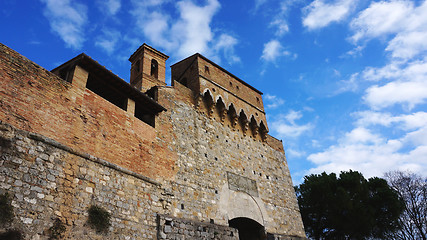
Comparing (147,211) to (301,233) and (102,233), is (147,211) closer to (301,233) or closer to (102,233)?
(102,233)

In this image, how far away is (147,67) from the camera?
43.1 feet

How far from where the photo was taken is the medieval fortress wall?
Answer: 6156mm

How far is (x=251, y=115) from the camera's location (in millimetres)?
14336

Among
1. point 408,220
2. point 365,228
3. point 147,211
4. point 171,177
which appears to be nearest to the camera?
point 147,211

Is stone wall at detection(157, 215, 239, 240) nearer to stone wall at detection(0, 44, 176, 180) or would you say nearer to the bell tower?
stone wall at detection(0, 44, 176, 180)

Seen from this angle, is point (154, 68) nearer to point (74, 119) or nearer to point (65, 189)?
point (74, 119)

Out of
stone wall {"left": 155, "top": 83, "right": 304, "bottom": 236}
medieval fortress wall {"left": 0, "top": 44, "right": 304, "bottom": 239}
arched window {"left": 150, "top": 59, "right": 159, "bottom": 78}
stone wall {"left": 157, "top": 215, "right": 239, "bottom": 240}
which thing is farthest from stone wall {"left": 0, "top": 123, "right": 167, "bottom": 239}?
arched window {"left": 150, "top": 59, "right": 159, "bottom": 78}

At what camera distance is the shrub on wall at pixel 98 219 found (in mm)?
6582

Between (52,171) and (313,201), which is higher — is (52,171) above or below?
below

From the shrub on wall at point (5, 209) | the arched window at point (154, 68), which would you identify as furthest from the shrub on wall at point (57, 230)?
the arched window at point (154, 68)

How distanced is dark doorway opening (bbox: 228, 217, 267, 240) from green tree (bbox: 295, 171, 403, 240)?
9291 mm

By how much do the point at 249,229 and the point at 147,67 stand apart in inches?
333

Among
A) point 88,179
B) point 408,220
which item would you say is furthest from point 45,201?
point 408,220

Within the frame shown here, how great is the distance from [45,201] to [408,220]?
22.4 m
